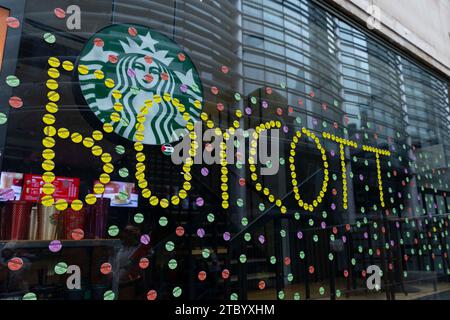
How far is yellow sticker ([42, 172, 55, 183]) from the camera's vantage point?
184 centimetres

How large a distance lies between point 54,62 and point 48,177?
0.66 metres

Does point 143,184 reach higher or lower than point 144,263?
higher

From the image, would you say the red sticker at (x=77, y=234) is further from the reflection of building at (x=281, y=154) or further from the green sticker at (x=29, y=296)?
the green sticker at (x=29, y=296)

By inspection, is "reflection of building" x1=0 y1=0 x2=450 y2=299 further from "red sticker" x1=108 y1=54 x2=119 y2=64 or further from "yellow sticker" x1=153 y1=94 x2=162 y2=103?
"yellow sticker" x1=153 y1=94 x2=162 y2=103

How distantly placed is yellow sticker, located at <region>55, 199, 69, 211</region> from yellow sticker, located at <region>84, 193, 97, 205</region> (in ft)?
0.34

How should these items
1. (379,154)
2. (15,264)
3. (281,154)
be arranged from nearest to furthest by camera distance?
(15,264)
(281,154)
(379,154)

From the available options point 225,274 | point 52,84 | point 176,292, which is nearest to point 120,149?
point 52,84

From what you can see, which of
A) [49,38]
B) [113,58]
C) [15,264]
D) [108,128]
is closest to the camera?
[15,264]

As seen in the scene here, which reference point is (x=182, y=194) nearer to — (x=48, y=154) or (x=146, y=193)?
(x=146, y=193)

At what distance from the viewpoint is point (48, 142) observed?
1.88m

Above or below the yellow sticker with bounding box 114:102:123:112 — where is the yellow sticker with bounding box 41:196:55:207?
below

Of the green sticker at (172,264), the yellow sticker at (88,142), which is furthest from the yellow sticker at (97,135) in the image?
the green sticker at (172,264)

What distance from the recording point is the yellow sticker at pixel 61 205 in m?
1.86

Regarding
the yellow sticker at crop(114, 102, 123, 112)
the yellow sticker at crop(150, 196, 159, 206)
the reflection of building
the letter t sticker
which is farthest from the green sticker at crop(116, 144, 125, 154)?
the letter t sticker
